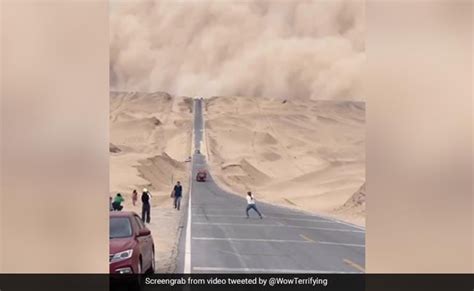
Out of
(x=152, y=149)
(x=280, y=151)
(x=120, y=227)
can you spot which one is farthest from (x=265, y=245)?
(x=280, y=151)

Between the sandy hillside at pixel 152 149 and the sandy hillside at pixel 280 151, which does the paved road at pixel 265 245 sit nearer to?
the sandy hillside at pixel 152 149

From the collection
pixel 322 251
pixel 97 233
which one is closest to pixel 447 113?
pixel 97 233

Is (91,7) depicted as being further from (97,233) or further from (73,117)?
(97,233)

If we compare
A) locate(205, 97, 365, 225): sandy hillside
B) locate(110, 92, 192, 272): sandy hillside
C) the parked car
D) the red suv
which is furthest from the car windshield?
the parked car

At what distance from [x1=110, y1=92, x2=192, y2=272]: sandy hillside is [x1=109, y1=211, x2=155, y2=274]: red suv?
6.37m

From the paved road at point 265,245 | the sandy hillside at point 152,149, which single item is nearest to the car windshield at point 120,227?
the paved road at point 265,245

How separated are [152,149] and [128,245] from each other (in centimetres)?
2113

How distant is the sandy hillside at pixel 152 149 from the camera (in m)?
16.5

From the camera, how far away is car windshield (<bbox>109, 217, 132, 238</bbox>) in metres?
4.52

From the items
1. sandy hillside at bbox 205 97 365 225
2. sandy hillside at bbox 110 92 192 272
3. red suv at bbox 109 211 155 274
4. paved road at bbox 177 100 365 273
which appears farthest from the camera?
sandy hillside at bbox 205 97 365 225

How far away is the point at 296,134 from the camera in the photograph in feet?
109

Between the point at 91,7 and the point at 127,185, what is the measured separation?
1631cm

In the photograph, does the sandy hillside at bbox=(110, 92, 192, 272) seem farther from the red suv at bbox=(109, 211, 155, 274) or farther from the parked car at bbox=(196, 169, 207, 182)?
the red suv at bbox=(109, 211, 155, 274)

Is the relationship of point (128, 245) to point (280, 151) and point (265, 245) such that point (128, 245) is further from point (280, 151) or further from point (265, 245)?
point (280, 151)
